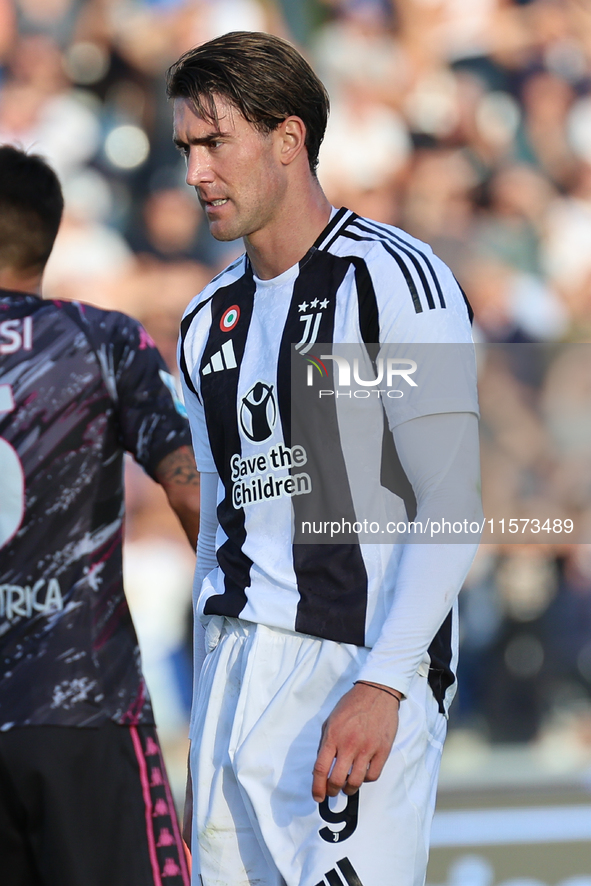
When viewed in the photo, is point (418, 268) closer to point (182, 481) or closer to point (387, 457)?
point (387, 457)

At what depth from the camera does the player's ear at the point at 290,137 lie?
1.63 meters

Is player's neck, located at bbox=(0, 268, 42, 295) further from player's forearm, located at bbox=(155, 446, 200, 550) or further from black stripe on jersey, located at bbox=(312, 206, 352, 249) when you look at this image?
black stripe on jersey, located at bbox=(312, 206, 352, 249)

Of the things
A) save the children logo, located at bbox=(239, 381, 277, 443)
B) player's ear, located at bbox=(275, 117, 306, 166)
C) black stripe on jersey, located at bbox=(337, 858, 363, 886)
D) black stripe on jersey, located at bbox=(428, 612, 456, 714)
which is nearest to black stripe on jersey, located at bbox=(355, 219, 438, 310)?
player's ear, located at bbox=(275, 117, 306, 166)

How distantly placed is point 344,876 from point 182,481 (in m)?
0.83

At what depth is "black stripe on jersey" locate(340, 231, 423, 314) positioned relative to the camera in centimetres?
146

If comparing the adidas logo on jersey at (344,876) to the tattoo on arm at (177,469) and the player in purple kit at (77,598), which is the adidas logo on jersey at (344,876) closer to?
the player in purple kit at (77,598)

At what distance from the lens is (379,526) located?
1.51 m

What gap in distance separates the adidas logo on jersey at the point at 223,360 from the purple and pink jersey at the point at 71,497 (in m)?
0.30

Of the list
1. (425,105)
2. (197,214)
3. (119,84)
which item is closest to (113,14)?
(119,84)

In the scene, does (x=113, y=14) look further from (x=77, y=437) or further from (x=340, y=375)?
(x=340, y=375)

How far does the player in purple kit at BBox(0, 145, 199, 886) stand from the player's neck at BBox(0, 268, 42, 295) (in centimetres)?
5

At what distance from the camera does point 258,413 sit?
1.62 m

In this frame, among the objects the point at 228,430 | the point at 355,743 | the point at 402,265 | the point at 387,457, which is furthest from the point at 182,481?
the point at 355,743

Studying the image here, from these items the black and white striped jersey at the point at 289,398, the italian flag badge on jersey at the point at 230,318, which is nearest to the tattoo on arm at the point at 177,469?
the black and white striped jersey at the point at 289,398
